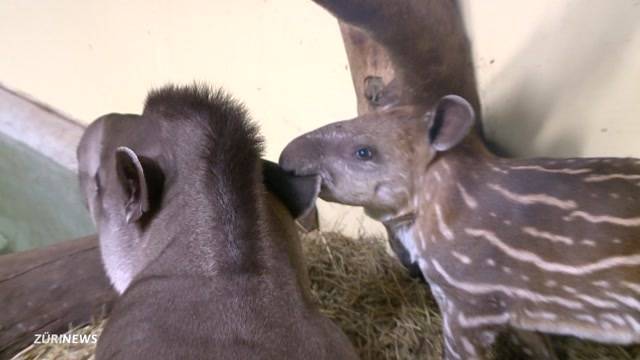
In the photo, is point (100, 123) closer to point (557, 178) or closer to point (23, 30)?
point (557, 178)

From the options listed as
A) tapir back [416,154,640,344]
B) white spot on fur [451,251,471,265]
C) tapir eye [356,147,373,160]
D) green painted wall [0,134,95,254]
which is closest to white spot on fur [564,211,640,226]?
tapir back [416,154,640,344]

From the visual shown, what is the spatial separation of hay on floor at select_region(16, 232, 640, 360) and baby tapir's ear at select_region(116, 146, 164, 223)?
67 cm

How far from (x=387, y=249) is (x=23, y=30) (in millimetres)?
2579

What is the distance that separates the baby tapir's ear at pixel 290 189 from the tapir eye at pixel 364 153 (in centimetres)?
16

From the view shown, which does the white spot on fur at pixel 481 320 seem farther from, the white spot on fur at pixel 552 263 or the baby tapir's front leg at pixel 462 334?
the white spot on fur at pixel 552 263

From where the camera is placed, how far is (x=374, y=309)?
6.82ft

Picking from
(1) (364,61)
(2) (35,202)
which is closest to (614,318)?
(1) (364,61)

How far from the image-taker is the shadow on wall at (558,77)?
1677mm

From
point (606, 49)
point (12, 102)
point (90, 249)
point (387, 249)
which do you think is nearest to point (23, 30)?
point (12, 102)

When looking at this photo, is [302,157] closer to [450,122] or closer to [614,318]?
[450,122]

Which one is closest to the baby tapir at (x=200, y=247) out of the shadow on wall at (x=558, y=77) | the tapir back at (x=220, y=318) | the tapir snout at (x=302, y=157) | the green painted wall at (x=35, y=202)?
the tapir back at (x=220, y=318)

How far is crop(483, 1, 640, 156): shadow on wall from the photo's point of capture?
5.50 ft

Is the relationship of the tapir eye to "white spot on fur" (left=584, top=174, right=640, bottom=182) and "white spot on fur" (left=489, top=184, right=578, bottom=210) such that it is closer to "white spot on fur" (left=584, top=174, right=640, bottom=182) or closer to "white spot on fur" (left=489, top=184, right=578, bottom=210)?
"white spot on fur" (left=489, top=184, right=578, bottom=210)

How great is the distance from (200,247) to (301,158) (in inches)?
17.2
